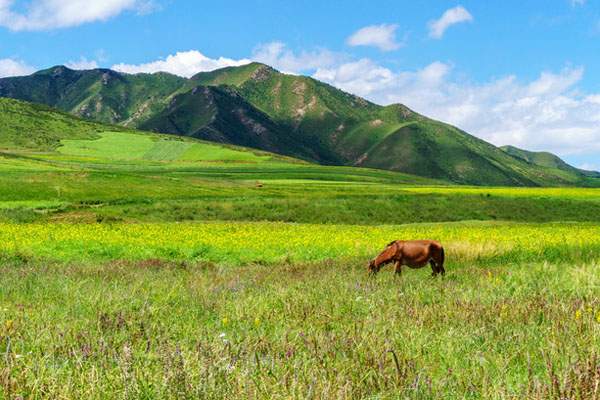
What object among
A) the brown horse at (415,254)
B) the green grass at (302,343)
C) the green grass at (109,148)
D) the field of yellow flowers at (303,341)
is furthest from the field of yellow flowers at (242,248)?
the green grass at (109,148)

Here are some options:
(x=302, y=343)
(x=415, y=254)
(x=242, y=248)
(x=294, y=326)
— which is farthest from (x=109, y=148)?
(x=302, y=343)

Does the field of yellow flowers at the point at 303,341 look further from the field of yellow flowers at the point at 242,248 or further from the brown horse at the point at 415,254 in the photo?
the field of yellow flowers at the point at 242,248

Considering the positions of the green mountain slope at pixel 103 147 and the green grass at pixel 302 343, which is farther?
the green mountain slope at pixel 103 147

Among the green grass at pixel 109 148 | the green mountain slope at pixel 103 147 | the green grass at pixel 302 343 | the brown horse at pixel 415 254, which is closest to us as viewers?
the green grass at pixel 302 343

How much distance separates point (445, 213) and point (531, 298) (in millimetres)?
54889

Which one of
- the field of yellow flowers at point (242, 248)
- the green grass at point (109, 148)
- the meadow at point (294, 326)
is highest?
the green grass at point (109, 148)

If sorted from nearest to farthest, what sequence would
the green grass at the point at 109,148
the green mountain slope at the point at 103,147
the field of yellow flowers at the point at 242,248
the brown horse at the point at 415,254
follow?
the brown horse at the point at 415,254, the field of yellow flowers at the point at 242,248, the green grass at the point at 109,148, the green mountain slope at the point at 103,147

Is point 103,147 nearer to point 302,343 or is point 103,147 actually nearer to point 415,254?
point 415,254

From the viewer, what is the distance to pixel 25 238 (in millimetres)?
21734

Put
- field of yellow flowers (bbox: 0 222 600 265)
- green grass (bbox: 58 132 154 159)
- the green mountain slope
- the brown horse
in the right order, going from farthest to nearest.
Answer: the green mountain slope < green grass (bbox: 58 132 154 159) < field of yellow flowers (bbox: 0 222 600 265) < the brown horse

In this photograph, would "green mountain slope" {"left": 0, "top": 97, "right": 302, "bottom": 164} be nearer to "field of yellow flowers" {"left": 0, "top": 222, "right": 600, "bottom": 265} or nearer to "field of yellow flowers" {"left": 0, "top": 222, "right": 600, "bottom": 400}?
"field of yellow flowers" {"left": 0, "top": 222, "right": 600, "bottom": 265}

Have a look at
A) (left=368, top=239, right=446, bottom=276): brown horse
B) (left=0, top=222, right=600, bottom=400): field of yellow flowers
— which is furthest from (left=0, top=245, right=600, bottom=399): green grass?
(left=368, top=239, right=446, bottom=276): brown horse

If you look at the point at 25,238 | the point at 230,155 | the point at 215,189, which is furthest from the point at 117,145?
the point at 25,238

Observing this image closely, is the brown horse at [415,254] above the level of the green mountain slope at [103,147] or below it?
below
